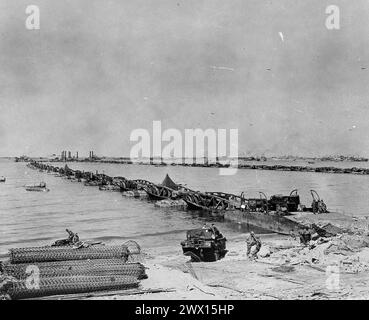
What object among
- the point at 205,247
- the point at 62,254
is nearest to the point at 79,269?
the point at 62,254

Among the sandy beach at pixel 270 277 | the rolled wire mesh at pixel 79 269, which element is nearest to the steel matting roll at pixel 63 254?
the rolled wire mesh at pixel 79 269

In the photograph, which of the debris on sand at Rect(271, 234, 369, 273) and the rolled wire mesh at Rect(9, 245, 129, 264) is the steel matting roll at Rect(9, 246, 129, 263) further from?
the debris on sand at Rect(271, 234, 369, 273)

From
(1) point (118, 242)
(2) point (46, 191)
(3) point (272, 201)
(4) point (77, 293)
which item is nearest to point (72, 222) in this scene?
(1) point (118, 242)

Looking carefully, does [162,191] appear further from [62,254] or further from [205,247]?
[62,254]

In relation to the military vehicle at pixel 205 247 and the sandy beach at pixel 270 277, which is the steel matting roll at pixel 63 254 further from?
the military vehicle at pixel 205 247
